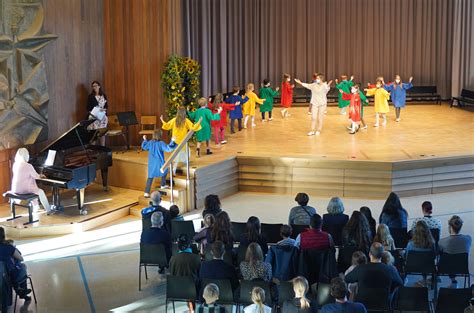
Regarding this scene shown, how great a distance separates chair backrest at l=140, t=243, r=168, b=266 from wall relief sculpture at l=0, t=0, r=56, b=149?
17.8ft

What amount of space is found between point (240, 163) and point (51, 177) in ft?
14.7

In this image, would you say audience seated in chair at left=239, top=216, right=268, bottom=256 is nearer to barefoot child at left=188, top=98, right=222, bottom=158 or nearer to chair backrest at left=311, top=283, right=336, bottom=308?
chair backrest at left=311, top=283, right=336, bottom=308

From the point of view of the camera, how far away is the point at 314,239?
1044 centimetres

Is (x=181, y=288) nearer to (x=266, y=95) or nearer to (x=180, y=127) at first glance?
(x=180, y=127)

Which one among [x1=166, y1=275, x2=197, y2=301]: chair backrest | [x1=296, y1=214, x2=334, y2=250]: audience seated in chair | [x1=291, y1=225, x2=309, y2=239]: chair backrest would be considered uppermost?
[x1=296, y1=214, x2=334, y2=250]: audience seated in chair

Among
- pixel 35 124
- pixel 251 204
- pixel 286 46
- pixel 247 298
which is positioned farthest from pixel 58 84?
pixel 286 46

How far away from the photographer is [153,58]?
17.8 meters

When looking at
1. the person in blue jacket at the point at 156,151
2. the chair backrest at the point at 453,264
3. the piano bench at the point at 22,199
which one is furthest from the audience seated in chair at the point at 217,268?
the person in blue jacket at the point at 156,151

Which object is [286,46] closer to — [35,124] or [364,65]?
[364,65]

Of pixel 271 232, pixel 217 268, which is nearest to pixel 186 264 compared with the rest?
pixel 217 268

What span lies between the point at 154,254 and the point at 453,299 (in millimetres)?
4203

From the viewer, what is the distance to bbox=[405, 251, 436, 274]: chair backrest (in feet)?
33.8

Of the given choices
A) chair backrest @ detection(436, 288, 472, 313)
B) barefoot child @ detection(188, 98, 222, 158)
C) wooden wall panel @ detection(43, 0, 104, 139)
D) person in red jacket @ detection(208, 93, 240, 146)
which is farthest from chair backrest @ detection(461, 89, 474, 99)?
chair backrest @ detection(436, 288, 472, 313)

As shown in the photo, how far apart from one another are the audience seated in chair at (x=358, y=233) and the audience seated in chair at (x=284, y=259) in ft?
2.68
